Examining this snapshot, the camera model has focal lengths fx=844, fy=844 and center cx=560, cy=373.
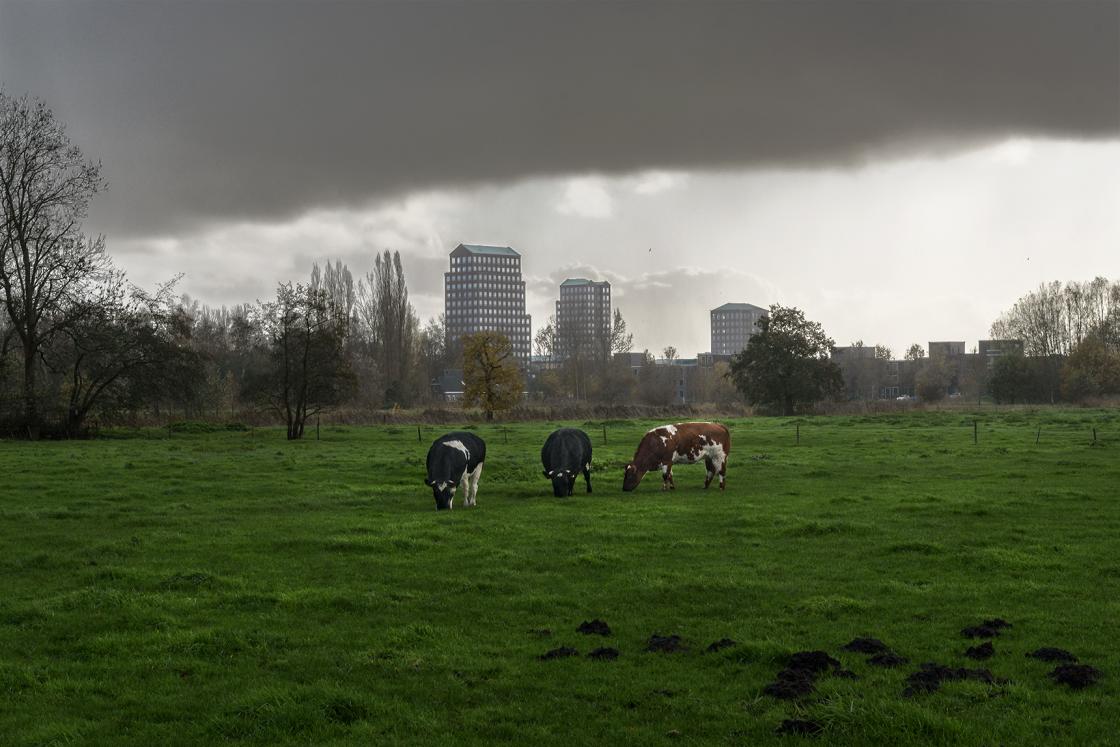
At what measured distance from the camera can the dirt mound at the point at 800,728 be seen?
25.9ft

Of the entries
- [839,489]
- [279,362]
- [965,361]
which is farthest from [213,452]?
[965,361]

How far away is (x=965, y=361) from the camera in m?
161

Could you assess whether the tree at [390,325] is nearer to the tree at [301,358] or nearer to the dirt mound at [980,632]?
the tree at [301,358]

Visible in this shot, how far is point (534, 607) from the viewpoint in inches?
502

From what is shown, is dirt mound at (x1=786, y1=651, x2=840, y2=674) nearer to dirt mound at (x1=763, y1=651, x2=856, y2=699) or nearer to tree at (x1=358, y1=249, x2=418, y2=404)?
dirt mound at (x1=763, y1=651, x2=856, y2=699)

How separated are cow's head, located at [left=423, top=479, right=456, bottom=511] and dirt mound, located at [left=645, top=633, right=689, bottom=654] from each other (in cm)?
1253

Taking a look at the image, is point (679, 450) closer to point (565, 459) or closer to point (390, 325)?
point (565, 459)

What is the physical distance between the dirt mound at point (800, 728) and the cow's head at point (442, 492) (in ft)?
50.8

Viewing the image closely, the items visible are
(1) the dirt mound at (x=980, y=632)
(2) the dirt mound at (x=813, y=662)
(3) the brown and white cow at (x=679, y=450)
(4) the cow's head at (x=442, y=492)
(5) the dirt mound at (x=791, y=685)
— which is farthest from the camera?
(3) the brown and white cow at (x=679, y=450)

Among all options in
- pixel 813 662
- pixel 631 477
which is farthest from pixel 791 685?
pixel 631 477

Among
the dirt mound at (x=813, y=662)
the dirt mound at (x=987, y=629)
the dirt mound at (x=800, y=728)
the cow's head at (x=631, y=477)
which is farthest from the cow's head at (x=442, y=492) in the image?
the dirt mound at (x=800, y=728)

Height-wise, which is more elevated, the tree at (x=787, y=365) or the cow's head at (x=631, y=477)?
the tree at (x=787, y=365)

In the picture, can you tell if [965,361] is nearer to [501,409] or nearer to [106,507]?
[501,409]

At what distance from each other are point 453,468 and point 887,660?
14.9 m
